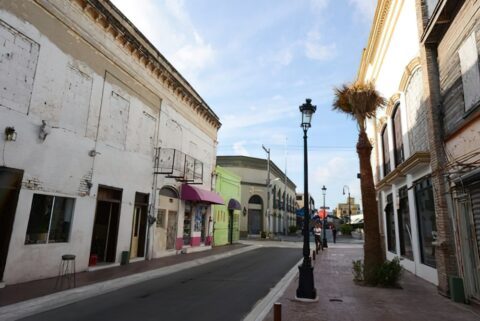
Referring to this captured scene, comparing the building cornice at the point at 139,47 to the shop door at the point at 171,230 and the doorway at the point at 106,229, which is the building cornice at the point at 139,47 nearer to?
the doorway at the point at 106,229

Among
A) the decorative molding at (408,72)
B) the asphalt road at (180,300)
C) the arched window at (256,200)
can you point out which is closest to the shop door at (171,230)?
the asphalt road at (180,300)

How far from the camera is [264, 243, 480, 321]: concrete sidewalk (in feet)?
22.6

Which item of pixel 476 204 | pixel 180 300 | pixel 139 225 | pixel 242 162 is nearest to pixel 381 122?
pixel 476 204

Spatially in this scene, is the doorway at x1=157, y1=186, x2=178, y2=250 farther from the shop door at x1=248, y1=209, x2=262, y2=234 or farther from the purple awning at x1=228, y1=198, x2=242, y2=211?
the shop door at x1=248, y1=209, x2=262, y2=234

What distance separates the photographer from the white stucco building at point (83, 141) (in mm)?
9562

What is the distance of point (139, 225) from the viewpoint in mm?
16000

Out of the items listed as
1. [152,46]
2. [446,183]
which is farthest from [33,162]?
[446,183]

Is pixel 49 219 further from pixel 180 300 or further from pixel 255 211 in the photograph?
pixel 255 211

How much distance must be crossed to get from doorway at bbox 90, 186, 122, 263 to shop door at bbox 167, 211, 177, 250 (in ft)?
15.3

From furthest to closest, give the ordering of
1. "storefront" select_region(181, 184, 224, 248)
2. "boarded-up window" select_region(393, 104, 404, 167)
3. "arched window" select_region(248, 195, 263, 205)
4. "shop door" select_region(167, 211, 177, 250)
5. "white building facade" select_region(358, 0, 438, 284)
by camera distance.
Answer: "arched window" select_region(248, 195, 263, 205) → "storefront" select_region(181, 184, 224, 248) → "shop door" select_region(167, 211, 177, 250) → "boarded-up window" select_region(393, 104, 404, 167) → "white building facade" select_region(358, 0, 438, 284)

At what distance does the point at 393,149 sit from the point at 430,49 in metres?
6.17

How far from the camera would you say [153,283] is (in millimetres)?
10484

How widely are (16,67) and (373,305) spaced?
11485 mm

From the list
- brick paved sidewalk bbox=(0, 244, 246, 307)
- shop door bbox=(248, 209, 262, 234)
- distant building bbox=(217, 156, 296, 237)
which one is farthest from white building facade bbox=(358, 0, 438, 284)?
shop door bbox=(248, 209, 262, 234)
